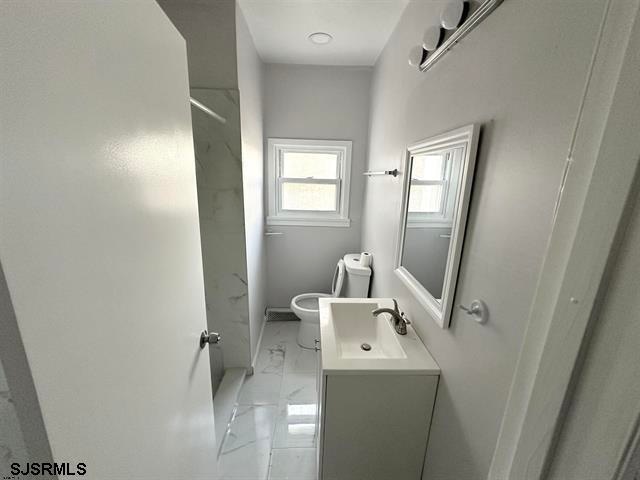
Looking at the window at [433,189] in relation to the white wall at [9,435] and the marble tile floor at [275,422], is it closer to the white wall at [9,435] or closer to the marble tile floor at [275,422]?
the white wall at [9,435]

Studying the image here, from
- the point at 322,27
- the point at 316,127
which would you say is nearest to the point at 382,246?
the point at 316,127

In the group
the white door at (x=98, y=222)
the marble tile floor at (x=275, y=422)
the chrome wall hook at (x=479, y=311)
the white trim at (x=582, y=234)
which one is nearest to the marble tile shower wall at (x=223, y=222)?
the marble tile floor at (x=275, y=422)

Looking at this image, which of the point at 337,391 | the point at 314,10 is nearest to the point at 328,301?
the point at 337,391

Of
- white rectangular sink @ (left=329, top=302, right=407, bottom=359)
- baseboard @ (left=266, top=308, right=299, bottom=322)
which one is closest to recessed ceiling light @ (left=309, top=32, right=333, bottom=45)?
white rectangular sink @ (left=329, top=302, right=407, bottom=359)

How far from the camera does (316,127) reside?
2.47 metres

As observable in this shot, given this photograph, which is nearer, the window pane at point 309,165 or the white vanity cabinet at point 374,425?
the white vanity cabinet at point 374,425

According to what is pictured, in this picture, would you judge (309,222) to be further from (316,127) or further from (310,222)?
(316,127)

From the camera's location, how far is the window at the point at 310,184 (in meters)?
2.57

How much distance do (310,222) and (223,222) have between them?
1043 millimetres

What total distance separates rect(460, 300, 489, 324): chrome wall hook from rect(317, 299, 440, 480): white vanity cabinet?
389mm

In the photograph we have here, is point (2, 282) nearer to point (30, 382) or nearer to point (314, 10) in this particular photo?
point (30, 382)

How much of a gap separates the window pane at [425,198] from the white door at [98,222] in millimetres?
977

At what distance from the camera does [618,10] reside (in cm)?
27

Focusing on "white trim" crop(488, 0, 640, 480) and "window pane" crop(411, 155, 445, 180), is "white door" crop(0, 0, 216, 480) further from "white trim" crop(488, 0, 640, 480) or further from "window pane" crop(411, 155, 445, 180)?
"window pane" crop(411, 155, 445, 180)
